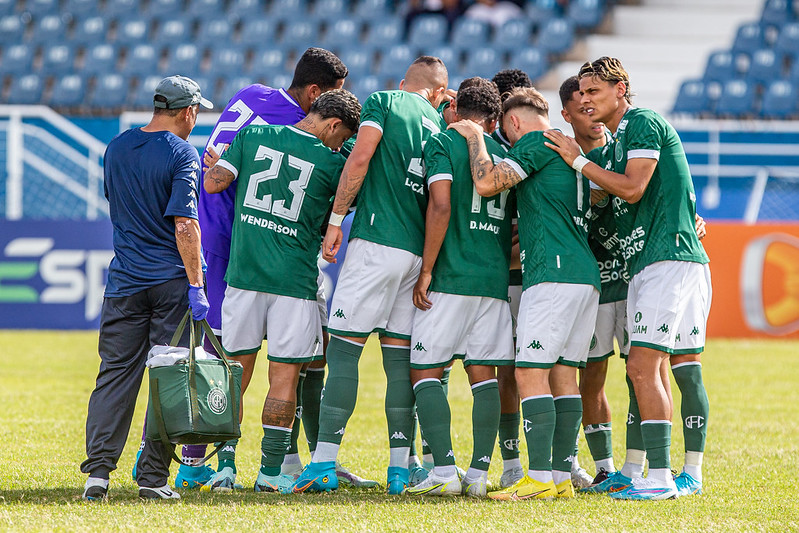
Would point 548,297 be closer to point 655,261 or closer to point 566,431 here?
point 655,261

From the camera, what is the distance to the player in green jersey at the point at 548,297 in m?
5.62

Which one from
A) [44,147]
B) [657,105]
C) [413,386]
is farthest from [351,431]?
[657,105]

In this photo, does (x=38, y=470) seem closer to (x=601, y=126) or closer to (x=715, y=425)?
(x=601, y=126)

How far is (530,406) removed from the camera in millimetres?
5633

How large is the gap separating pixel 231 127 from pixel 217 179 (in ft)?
2.46

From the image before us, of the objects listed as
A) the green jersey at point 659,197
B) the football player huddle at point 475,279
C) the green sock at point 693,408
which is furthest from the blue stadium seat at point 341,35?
the green sock at point 693,408

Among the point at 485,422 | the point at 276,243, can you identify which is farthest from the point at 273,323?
the point at 485,422

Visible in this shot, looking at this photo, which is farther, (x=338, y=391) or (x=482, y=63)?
(x=482, y=63)

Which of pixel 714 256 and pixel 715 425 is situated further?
pixel 714 256

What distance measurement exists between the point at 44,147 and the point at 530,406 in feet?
42.2

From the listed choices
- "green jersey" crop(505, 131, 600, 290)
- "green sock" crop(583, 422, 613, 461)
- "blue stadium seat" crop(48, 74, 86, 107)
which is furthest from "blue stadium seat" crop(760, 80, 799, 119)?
"green jersey" crop(505, 131, 600, 290)

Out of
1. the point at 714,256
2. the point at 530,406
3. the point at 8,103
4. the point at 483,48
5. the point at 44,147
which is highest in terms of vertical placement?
the point at 483,48

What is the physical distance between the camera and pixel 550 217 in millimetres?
5820

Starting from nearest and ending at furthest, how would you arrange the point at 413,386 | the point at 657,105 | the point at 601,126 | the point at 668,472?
the point at 668,472 < the point at 413,386 < the point at 601,126 < the point at 657,105
